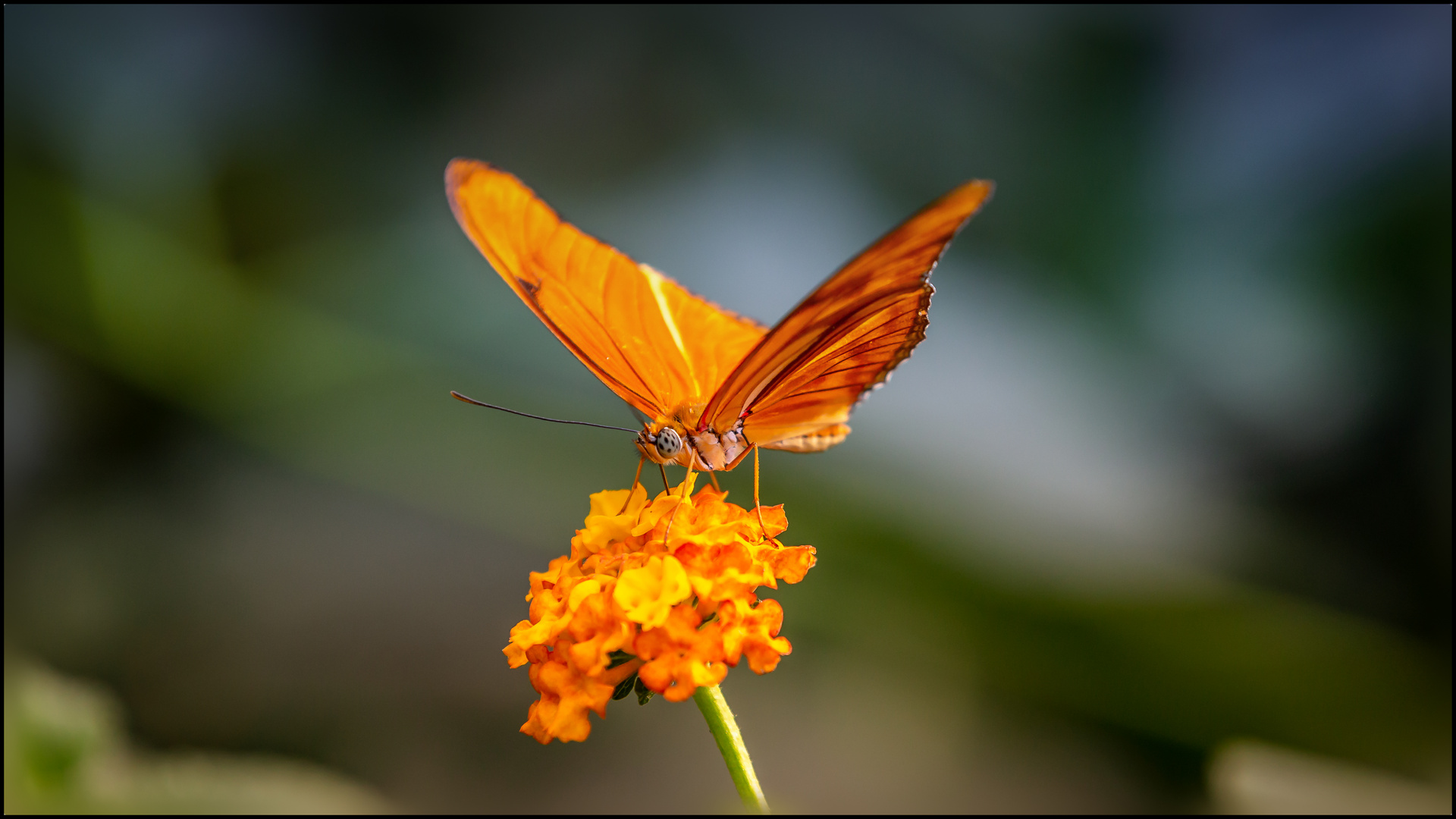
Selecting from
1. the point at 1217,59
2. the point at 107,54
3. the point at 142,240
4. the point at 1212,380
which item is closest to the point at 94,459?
the point at 142,240

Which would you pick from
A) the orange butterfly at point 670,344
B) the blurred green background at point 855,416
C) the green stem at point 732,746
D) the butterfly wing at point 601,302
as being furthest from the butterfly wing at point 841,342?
the blurred green background at point 855,416

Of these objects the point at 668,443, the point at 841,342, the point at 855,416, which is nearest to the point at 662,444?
the point at 668,443

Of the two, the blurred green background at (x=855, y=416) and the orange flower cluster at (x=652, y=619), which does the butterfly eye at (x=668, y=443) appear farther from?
the blurred green background at (x=855, y=416)

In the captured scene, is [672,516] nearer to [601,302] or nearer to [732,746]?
[732,746]

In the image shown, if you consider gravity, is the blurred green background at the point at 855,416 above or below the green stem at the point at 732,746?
above

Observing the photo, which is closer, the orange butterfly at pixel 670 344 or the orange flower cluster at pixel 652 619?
the orange flower cluster at pixel 652 619

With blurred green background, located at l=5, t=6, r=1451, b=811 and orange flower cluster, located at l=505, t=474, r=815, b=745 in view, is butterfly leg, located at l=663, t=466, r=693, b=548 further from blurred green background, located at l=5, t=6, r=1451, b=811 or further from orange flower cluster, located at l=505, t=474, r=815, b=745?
blurred green background, located at l=5, t=6, r=1451, b=811
